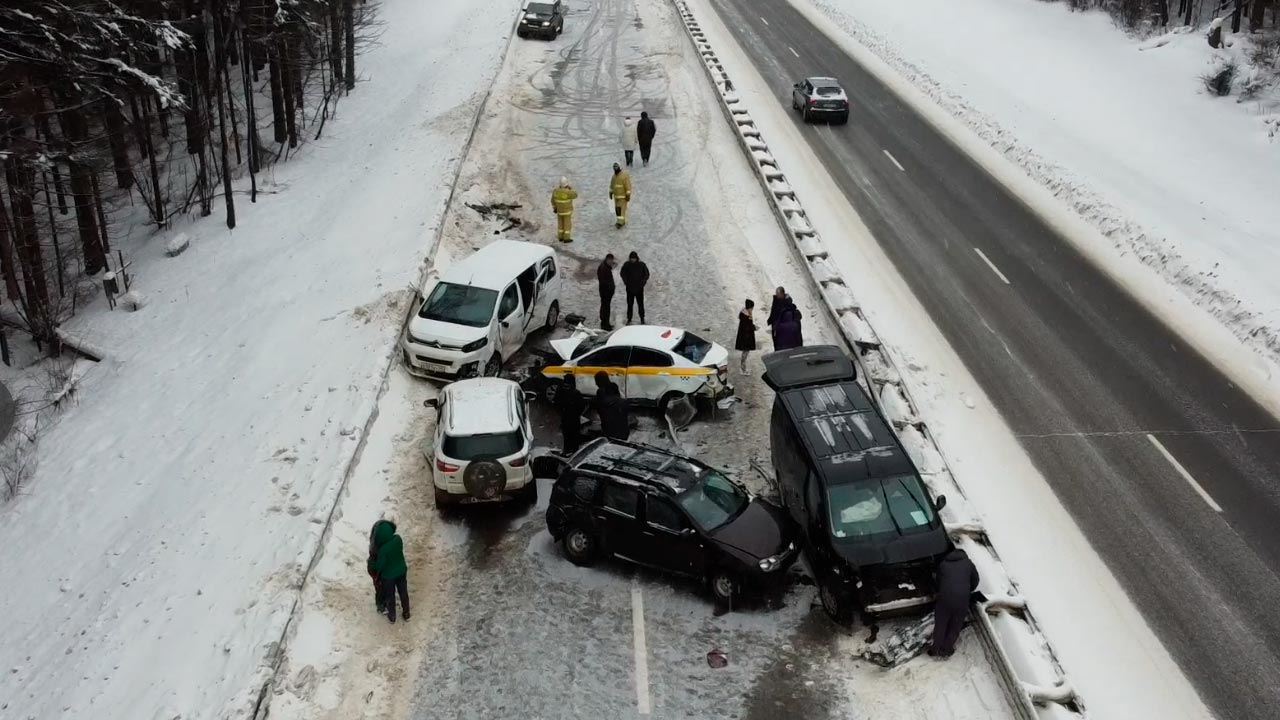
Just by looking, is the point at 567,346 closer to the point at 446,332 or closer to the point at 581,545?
the point at 446,332

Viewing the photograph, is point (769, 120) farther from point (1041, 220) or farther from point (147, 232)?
point (147, 232)

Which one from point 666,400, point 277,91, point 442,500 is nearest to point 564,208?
point 666,400

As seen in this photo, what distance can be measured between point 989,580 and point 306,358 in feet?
42.2

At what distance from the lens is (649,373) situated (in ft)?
53.9

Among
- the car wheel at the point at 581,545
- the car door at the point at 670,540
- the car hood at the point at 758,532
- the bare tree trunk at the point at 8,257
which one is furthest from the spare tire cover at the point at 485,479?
the bare tree trunk at the point at 8,257

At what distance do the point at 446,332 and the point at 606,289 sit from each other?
336 centimetres

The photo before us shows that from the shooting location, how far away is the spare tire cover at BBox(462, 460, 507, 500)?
1365 cm

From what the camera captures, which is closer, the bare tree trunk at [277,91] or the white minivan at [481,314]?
the white minivan at [481,314]

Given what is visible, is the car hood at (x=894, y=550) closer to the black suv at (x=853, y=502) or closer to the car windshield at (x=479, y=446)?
the black suv at (x=853, y=502)

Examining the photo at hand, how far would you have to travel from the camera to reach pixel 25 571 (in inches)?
628

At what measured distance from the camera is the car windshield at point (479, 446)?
1392cm

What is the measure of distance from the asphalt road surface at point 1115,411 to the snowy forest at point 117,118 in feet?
58.1

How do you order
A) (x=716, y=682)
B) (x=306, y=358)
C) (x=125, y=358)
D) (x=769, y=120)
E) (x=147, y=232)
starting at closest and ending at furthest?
(x=716, y=682), (x=306, y=358), (x=125, y=358), (x=147, y=232), (x=769, y=120)

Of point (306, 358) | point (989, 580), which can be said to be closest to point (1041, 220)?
point (989, 580)
